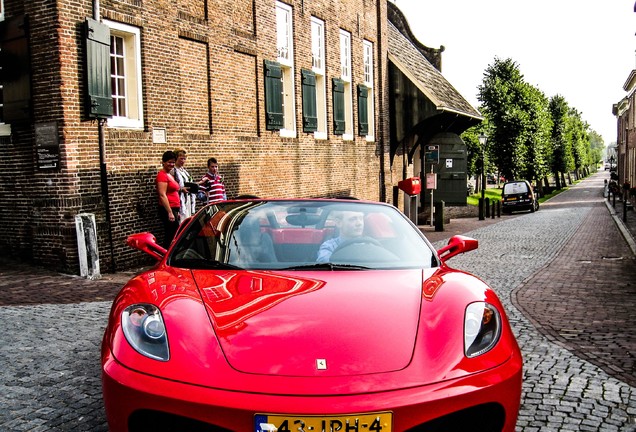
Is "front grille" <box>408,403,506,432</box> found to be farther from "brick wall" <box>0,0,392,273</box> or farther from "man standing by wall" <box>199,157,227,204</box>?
"man standing by wall" <box>199,157,227,204</box>

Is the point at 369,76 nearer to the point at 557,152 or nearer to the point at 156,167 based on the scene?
the point at 156,167

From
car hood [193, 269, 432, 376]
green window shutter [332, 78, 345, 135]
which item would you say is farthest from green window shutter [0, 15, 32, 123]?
green window shutter [332, 78, 345, 135]

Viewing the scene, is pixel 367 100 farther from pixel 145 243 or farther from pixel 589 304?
pixel 145 243

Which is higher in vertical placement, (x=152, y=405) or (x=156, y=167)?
(x=156, y=167)

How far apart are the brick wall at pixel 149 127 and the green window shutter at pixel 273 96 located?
217 mm

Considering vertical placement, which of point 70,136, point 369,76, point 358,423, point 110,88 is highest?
point 369,76

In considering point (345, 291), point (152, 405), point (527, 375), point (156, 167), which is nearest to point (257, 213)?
point (345, 291)

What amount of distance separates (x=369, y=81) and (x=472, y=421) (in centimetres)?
2082

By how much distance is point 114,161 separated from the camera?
10773 mm

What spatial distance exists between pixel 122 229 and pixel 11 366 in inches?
241

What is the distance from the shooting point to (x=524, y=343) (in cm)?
574

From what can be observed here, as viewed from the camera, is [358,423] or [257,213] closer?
[358,423]

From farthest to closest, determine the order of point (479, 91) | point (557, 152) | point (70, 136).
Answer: point (557, 152) → point (479, 91) → point (70, 136)

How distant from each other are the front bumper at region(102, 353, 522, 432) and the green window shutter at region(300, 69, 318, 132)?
15.3 m
